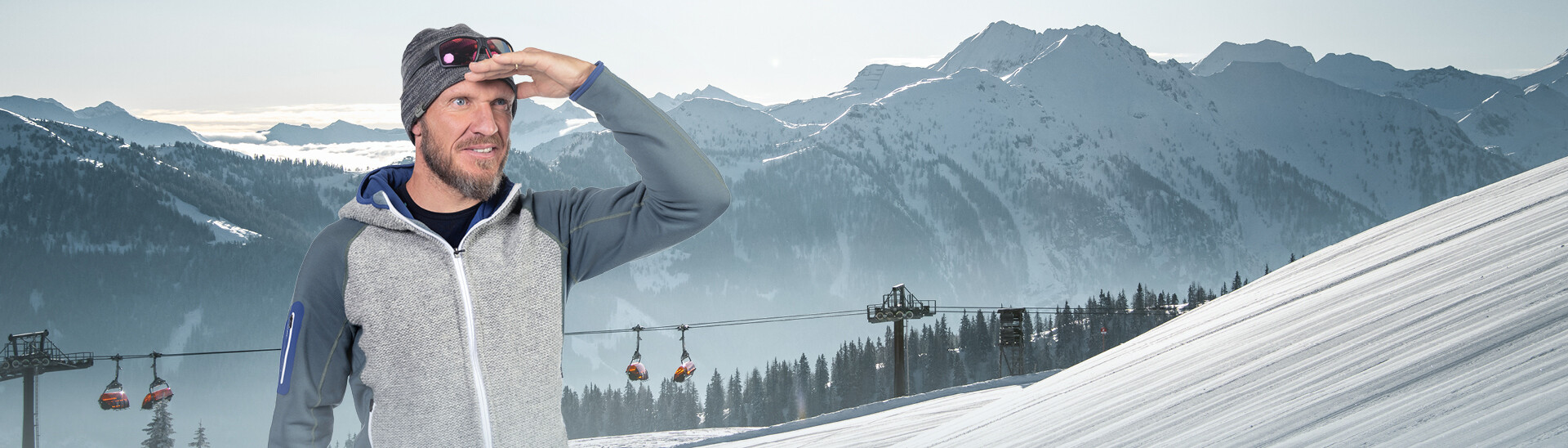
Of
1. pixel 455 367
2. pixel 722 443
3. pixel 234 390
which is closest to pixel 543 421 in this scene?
pixel 455 367

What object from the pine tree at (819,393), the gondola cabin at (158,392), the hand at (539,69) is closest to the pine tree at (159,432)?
the pine tree at (819,393)

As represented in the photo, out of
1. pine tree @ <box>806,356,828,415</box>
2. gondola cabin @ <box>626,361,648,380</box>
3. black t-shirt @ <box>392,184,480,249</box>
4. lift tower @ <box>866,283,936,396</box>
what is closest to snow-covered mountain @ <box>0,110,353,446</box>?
pine tree @ <box>806,356,828,415</box>

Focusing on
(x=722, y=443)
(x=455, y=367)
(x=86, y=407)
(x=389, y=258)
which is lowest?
(x=86, y=407)

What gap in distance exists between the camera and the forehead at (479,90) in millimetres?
1944

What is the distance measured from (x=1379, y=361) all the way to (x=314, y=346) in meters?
2.08

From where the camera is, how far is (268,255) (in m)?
165

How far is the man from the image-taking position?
1900 millimetres

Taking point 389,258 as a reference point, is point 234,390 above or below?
below

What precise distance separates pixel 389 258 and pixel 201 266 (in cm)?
19001

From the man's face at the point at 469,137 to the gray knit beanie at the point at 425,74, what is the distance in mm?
19

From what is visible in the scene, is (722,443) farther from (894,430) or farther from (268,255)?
(268,255)

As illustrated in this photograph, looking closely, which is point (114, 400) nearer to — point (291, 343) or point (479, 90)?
point (291, 343)

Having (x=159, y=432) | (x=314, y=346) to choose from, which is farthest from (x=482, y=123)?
(x=159, y=432)

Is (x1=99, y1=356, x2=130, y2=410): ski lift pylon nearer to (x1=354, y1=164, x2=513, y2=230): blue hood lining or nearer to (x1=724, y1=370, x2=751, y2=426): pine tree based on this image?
(x1=354, y1=164, x2=513, y2=230): blue hood lining
